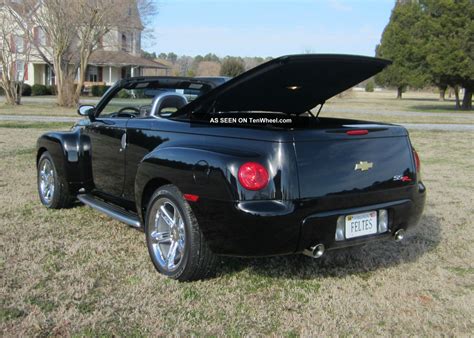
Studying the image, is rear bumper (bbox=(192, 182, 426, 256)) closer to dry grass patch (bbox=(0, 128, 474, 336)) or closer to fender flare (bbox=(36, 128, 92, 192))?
dry grass patch (bbox=(0, 128, 474, 336))

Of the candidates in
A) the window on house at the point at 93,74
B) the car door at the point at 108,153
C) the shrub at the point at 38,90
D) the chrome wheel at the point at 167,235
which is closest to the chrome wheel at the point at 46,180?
the car door at the point at 108,153

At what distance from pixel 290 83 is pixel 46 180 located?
344 centimetres

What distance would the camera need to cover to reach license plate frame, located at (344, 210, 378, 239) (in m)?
3.62

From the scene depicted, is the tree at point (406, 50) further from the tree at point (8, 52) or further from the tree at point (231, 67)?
the tree at point (8, 52)

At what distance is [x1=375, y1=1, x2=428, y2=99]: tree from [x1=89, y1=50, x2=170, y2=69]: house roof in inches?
868

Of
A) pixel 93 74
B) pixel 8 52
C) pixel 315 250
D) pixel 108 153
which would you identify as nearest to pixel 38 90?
pixel 93 74

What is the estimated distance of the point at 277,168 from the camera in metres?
3.32

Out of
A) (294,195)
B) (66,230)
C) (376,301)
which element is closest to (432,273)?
(376,301)

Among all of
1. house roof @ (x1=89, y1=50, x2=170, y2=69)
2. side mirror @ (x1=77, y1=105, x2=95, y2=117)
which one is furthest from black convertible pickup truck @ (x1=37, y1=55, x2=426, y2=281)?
house roof @ (x1=89, y1=50, x2=170, y2=69)

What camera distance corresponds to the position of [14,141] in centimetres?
1242

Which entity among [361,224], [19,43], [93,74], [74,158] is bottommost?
[361,224]

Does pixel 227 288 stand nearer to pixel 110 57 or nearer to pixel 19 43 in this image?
pixel 19 43

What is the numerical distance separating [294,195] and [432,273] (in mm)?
1720

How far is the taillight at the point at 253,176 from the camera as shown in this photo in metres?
3.32
